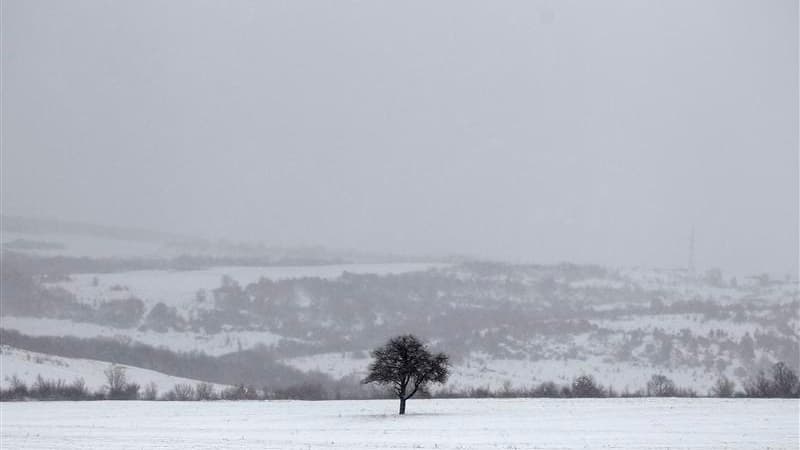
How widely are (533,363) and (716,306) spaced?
5086 centimetres

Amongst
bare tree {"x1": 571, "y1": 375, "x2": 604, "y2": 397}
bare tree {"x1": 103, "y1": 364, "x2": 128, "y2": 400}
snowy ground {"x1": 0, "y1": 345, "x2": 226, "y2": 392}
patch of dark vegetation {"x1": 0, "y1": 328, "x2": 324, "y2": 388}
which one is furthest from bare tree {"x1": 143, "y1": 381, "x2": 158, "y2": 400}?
bare tree {"x1": 571, "y1": 375, "x2": 604, "y2": 397}

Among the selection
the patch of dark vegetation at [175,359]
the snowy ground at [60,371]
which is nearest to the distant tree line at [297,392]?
the snowy ground at [60,371]

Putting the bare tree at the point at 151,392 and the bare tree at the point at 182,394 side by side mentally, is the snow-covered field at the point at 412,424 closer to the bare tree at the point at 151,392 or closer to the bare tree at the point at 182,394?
the bare tree at the point at 182,394

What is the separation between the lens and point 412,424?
57.7m

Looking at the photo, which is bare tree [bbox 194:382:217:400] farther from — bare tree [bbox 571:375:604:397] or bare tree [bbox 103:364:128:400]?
bare tree [bbox 571:375:604:397]

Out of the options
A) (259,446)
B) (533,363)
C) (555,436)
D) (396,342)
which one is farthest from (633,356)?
(259,446)

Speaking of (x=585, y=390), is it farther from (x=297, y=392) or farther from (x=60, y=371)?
(x=60, y=371)

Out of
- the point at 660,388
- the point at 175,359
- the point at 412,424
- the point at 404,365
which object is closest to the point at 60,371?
the point at 175,359

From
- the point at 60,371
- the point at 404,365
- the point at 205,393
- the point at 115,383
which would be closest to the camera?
the point at 404,365

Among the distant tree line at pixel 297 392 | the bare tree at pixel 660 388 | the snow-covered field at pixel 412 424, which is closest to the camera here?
the snow-covered field at pixel 412 424

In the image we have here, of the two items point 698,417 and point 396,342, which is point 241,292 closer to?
point 396,342

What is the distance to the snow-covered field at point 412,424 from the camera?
4847 centimetres

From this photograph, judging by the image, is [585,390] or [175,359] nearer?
[585,390]

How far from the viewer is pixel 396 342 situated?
65.5 m
